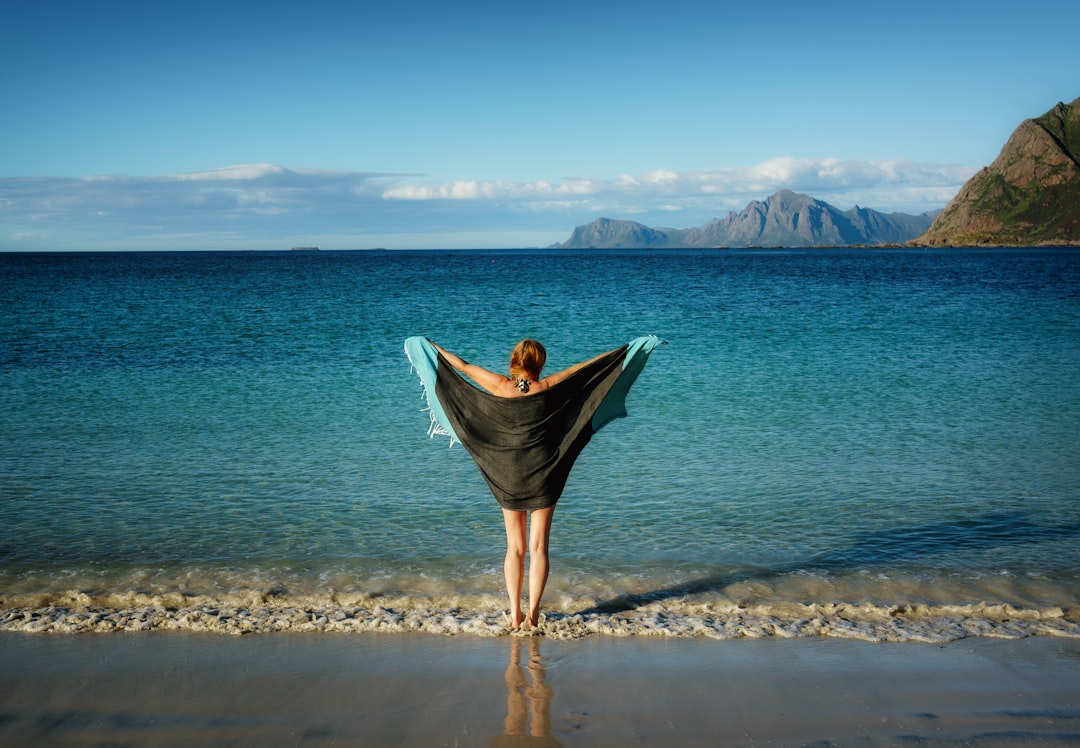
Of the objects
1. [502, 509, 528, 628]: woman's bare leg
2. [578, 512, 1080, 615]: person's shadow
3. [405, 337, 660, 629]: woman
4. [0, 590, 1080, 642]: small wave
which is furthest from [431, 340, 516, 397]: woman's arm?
[578, 512, 1080, 615]: person's shadow

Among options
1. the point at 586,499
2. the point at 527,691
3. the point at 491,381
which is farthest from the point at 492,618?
the point at 586,499

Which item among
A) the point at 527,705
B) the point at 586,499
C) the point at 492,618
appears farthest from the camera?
the point at 586,499

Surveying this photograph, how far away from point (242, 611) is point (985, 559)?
241 inches

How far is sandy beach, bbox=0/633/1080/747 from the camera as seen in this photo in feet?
13.7

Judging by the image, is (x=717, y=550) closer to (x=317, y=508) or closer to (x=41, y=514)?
(x=317, y=508)

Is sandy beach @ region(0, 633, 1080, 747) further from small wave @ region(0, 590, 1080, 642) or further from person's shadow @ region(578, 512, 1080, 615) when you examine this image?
person's shadow @ region(578, 512, 1080, 615)

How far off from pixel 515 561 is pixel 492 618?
610 mm

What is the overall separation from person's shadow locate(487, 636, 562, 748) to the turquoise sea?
0.49 m

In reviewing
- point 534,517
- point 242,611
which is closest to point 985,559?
point 534,517

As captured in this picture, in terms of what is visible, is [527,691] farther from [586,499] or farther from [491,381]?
[586,499]

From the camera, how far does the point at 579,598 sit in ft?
20.6

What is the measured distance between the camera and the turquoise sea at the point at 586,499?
20.0ft

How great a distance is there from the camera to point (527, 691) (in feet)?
15.3

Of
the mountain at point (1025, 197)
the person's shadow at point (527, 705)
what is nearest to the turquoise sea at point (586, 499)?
the person's shadow at point (527, 705)
